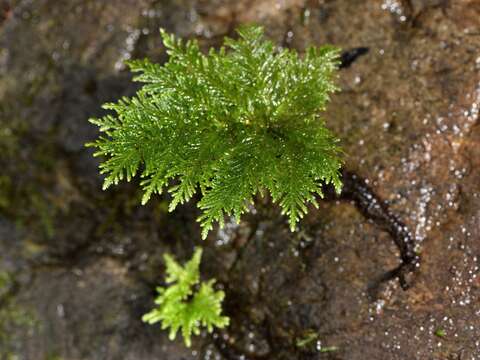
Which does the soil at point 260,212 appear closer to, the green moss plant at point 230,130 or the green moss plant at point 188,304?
the green moss plant at point 188,304

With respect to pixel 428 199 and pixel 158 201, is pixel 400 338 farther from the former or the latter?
pixel 158 201

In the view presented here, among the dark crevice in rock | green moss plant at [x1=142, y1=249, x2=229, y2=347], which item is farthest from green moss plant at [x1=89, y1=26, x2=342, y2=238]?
green moss plant at [x1=142, y1=249, x2=229, y2=347]

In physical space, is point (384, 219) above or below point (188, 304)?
above

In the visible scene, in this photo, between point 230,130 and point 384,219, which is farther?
point 384,219

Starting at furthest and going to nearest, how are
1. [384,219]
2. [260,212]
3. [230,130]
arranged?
[260,212], [384,219], [230,130]

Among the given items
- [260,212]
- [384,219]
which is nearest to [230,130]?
[260,212]

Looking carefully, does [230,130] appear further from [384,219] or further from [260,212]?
[384,219]

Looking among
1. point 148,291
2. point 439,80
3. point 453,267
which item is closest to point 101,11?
point 148,291

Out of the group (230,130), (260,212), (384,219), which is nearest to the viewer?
(230,130)

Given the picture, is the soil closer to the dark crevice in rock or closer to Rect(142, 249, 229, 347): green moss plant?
the dark crevice in rock

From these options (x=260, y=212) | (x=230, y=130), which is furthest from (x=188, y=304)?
(x=230, y=130)
